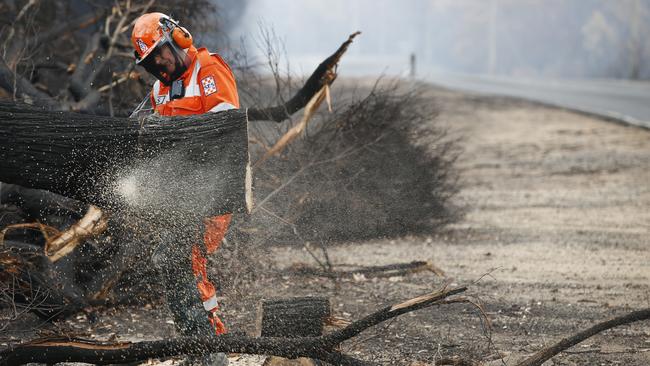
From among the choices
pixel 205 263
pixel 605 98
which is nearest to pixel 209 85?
pixel 205 263

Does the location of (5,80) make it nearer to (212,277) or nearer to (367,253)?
(212,277)

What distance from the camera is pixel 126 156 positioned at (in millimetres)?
4809

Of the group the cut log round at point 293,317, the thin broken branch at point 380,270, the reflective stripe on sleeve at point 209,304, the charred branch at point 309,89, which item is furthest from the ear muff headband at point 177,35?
the thin broken branch at point 380,270

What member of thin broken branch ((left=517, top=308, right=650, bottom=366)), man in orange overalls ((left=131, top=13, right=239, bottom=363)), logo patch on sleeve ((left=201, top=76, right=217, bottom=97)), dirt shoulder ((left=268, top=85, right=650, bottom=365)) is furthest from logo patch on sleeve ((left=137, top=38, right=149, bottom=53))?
thin broken branch ((left=517, top=308, right=650, bottom=366))

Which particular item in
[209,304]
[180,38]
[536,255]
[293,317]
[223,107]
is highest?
[180,38]

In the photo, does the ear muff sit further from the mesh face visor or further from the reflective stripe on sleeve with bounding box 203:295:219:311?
the reflective stripe on sleeve with bounding box 203:295:219:311

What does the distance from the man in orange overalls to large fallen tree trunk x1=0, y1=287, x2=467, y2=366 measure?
317 millimetres

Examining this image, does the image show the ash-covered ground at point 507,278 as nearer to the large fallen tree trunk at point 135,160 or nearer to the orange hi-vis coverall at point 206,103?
the orange hi-vis coverall at point 206,103

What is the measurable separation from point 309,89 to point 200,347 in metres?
3.06

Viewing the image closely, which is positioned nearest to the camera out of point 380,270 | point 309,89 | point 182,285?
point 182,285

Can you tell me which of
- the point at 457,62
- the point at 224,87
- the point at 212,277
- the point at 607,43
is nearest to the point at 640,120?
the point at 212,277

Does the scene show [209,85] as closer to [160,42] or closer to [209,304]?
[160,42]

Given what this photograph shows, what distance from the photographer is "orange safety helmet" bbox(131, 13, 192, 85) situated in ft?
16.3

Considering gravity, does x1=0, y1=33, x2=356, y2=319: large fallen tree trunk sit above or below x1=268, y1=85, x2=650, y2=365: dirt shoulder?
above
